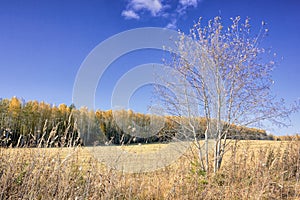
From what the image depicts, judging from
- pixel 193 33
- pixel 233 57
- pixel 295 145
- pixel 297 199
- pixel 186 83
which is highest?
pixel 193 33

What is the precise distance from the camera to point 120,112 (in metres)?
10.5

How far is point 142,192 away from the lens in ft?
13.5

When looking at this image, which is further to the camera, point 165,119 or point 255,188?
point 165,119

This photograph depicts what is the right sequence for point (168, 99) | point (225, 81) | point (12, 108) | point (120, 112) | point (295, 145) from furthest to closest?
point (12, 108) → point (120, 112) → point (295, 145) → point (168, 99) → point (225, 81)

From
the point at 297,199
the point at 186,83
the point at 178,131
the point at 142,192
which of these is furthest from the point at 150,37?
the point at 297,199

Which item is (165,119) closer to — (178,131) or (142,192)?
(178,131)

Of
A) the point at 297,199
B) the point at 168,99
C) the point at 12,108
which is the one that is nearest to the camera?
the point at 297,199

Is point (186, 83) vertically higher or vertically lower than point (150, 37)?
lower

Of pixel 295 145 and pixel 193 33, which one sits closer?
pixel 193 33

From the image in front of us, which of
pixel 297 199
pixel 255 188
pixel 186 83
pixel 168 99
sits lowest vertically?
pixel 297 199

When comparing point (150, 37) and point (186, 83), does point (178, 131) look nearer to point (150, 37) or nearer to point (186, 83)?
point (186, 83)

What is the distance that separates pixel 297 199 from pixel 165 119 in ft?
13.4

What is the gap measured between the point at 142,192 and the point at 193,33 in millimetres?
5119

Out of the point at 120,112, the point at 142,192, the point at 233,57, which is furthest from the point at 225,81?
the point at 120,112
